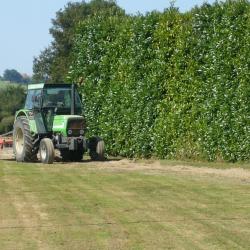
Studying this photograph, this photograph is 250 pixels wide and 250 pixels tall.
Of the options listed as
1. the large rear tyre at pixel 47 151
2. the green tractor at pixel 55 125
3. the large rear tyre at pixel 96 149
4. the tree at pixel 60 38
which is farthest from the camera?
the tree at pixel 60 38

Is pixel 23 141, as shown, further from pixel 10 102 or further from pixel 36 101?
pixel 10 102

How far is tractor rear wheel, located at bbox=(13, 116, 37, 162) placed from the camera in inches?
850

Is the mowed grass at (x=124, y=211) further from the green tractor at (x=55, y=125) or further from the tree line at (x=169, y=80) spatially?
the green tractor at (x=55, y=125)

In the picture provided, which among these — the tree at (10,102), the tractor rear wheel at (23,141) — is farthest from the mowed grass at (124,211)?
the tree at (10,102)

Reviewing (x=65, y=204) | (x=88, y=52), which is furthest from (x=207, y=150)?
(x=65, y=204)

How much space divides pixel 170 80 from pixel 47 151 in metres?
3.90

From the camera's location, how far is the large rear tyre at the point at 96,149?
21719mm

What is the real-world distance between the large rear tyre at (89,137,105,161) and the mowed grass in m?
5.58

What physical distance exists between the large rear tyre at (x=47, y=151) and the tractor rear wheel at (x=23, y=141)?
67cm

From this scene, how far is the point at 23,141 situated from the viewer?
867 inches

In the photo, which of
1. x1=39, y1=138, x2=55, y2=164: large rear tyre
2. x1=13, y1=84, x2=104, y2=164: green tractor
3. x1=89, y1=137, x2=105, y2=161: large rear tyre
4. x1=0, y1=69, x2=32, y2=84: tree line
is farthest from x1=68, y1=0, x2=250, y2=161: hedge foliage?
x1=0, y1=69, x2=32, y2=84: tree line

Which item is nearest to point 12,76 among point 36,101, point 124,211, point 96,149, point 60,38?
point 60,38

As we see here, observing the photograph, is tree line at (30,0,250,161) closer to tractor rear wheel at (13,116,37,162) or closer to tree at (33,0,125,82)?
tractor rear wheel at (13,116,37,162)

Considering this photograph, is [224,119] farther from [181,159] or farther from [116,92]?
[116,92]
